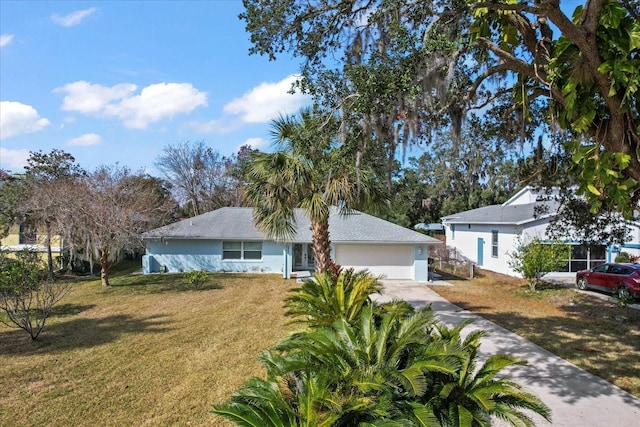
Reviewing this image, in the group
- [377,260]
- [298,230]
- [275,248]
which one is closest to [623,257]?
[377,260]

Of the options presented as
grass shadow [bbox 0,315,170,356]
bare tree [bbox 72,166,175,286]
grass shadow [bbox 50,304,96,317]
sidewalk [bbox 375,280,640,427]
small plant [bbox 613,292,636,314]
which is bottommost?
grass shadow [bbox 50,304,96,317]

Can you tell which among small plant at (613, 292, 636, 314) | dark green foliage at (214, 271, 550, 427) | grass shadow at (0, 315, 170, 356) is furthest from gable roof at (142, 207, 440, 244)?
dark green foliage at (214, 271, 550, 427)

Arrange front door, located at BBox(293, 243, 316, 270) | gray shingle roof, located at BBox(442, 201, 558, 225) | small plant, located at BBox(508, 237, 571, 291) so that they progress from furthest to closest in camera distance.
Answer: front door, located at BBox(293, 243, 316, 270), gray shingle roof, located at BBox(442, 201, 558, 225), small plant, located at BBox(508, 237, 571, 291)

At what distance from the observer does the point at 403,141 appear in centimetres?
686

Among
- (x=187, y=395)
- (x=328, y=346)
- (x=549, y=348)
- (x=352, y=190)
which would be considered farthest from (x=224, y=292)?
(x=328, y=346)

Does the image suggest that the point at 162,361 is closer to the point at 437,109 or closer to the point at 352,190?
the point at 352,190

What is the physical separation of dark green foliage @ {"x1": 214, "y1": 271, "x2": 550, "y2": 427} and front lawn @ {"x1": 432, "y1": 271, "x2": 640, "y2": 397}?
14.9 ft

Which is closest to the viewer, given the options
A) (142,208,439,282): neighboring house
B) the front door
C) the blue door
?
(142,208,439,282): neighboring house

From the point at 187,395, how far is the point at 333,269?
17.7 feet

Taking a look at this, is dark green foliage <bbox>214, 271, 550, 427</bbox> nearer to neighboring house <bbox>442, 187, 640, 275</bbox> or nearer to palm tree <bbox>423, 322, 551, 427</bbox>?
palm tree <bbox>423, 322, 551, 427</bbox>

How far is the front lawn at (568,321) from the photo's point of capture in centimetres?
812

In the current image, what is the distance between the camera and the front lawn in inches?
320

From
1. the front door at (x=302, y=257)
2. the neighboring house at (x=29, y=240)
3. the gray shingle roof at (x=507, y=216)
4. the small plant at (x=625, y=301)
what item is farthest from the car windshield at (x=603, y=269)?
the neighboring house at (x=29, y=240)

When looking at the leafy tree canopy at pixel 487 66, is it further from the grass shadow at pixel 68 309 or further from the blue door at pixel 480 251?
the blue door at pixel 480 251
